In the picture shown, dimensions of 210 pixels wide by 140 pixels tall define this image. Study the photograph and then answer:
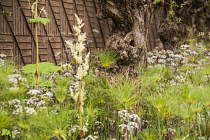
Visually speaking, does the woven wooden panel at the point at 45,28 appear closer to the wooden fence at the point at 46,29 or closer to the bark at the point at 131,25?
the wooden fence at the point at 46,29

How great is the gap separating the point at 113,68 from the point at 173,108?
1590mm

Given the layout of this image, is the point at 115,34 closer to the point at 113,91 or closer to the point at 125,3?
the point at 125,3

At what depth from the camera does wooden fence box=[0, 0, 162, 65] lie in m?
4.63

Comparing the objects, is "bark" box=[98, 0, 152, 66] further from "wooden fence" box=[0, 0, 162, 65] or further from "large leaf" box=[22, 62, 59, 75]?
"large leaf" box=[22, 62, 59, 75]

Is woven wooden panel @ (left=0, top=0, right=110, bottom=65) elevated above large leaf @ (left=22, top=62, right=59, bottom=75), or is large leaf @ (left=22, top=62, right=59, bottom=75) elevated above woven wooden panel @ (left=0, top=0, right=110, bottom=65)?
woven wooden panel @ (left=0, top=0, right=110, bottom=65)

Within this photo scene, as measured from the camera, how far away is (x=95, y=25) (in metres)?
6.54

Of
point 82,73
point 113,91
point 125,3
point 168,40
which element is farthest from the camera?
point 168,40

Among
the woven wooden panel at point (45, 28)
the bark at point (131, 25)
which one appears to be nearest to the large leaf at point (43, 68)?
the bark at point (131, 25)

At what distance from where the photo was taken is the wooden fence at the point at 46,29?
463 cm

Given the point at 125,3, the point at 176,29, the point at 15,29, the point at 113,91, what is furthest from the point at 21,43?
the point at 176,29

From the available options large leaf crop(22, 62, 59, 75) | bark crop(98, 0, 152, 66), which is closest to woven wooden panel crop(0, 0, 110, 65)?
bark crop(98, 0, 152, 66)

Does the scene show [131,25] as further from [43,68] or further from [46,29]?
[46,29]

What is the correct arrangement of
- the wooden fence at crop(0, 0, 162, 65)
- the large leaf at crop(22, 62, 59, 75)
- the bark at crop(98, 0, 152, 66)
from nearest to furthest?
the large leaf at crop(22, 62, 59, 75) < the bark at crop(98, 0, 152, 66) < the wooden fence at crop(0, 0, 162, 65)

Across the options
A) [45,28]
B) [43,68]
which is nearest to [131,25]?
[43,68]
